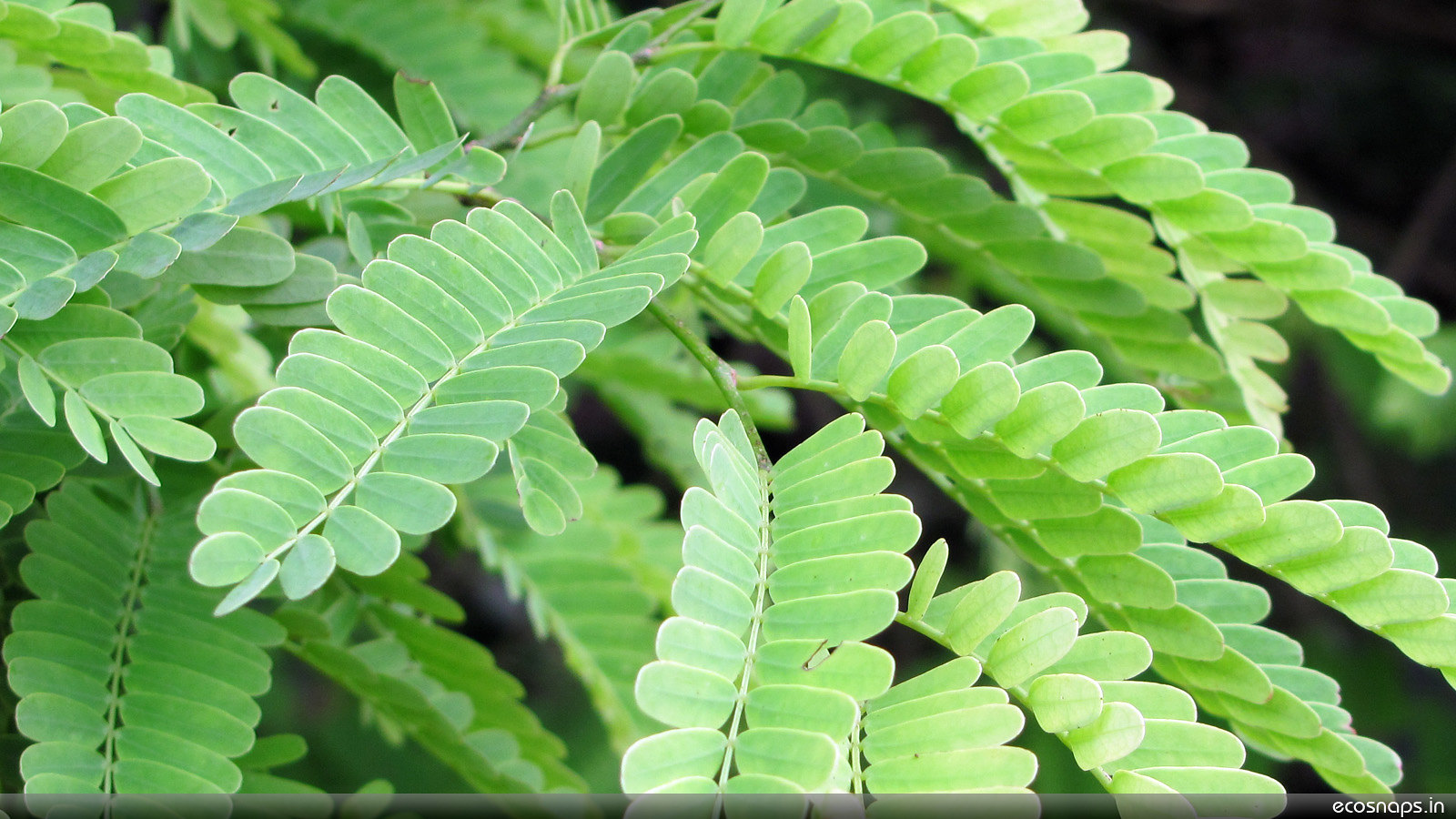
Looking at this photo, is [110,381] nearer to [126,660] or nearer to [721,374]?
[126,660]

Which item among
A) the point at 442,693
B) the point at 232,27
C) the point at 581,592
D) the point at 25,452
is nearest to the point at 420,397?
the point at 25,452

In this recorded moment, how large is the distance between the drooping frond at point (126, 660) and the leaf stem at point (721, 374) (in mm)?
332

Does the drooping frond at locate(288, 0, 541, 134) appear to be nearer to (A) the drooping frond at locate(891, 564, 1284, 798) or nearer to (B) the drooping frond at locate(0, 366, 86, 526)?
(B) the drooping frond at locate(0, 366, 86, 526)

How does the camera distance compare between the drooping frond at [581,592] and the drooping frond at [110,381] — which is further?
the drooping frond at [581,592]

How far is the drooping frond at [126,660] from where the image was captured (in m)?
0.55

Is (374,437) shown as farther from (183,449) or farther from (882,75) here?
(882,75)

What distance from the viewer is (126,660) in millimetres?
619

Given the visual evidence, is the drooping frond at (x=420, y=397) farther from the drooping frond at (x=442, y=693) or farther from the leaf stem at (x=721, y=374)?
the drooping frond at (x=442, y=693)

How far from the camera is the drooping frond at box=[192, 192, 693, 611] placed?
422mm

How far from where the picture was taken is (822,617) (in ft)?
1.53

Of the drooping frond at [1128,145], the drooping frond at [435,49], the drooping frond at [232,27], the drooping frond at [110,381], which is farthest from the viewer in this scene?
the drooping frond at [435,49]

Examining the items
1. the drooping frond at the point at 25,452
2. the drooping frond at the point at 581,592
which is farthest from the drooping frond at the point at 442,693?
the drooping frond at the point at 25,452

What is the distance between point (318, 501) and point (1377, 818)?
0.66 meters

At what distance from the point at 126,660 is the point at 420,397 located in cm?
29
